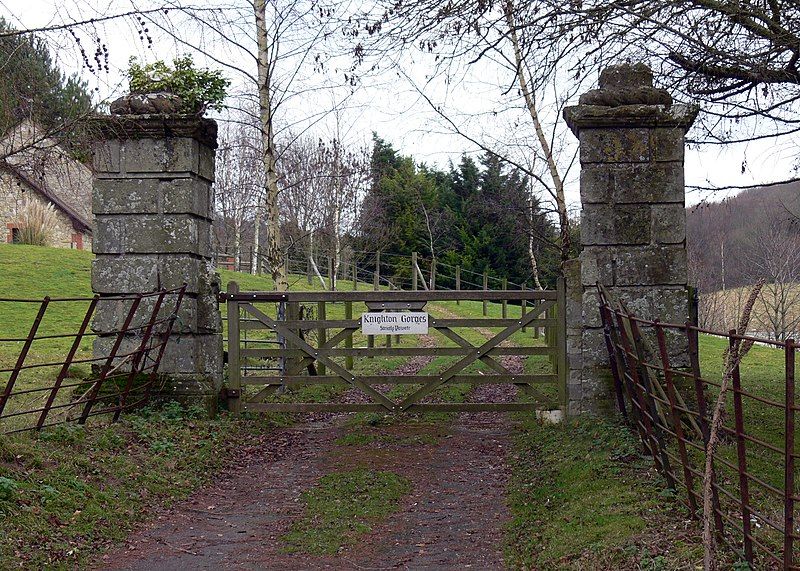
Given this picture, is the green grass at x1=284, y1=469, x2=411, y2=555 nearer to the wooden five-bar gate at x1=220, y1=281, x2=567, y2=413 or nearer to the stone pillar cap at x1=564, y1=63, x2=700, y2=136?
the wooden five-bar gate at x1=220, y1=281, x2=567, y2=413

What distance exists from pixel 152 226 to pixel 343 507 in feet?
14.3

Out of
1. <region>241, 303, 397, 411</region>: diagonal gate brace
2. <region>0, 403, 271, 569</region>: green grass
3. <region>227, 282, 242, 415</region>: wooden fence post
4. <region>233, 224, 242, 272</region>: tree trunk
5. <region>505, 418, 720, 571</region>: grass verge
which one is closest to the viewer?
<region>505, 418, 720, 571</region>: grass verge

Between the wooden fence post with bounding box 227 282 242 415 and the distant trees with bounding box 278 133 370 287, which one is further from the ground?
the distant trees with bounding box 278 133 370 287

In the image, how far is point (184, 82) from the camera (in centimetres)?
974

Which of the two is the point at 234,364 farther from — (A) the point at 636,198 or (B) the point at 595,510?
(B) the point at 595,510

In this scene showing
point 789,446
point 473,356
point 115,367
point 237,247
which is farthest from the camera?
point 237,247

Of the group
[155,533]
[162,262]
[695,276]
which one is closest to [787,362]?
[155,533]

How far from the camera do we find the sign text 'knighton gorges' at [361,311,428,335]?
9406 mm

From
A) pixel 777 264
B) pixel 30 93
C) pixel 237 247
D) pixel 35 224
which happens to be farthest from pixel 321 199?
pixel 30 93

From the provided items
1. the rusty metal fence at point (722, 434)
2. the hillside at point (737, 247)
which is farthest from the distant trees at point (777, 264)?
the rusty metal fence at point (722, 434)

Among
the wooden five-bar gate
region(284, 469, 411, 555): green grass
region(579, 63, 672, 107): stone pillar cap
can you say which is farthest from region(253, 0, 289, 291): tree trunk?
region(284, 469, 411, 555): green grass

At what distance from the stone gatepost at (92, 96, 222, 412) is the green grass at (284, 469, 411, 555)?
2.71 metres

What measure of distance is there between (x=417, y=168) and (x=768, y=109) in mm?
36897

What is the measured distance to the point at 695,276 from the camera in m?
34.8
